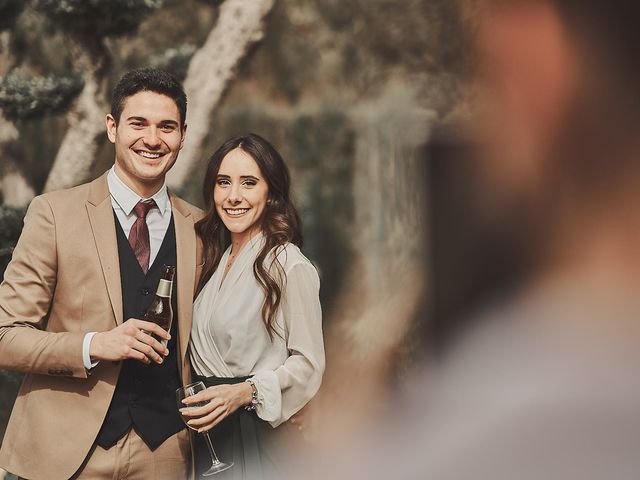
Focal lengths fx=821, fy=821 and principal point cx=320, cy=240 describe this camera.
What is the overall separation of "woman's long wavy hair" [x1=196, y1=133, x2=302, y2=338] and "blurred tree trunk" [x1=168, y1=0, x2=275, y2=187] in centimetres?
145

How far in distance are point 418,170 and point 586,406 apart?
130 cm

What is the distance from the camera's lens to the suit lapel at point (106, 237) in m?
2.15

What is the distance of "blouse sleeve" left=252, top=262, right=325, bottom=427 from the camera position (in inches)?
86.0

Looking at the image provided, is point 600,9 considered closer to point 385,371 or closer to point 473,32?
point 473,32

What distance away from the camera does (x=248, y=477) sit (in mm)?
2238

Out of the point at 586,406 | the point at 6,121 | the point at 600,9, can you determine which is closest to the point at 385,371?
the point at 586,406

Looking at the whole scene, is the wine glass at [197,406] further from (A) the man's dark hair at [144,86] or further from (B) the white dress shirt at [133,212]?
(A) the man's dark hair at [144,86]

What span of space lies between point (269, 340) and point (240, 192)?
432mm

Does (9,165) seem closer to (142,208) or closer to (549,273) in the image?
(142,208)

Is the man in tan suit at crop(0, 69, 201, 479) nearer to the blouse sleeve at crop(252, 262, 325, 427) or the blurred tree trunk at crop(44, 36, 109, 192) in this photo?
the blouse sleeve at crop(252, 262, 325, 427)

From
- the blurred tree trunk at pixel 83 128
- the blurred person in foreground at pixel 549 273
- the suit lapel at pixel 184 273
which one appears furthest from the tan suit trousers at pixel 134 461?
the blurred tree trunk at pixel 83 128

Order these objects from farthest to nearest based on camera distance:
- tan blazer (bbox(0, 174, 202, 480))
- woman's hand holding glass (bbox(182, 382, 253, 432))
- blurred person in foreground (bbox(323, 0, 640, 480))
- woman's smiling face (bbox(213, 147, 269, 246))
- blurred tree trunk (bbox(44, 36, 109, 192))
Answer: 1. blurred tree trunk (bbox(44, 36, 109, 192))
2. blurred person in foreground (bbox(323, 0, 640, 480))
3. woman's smiling face (bbox(213, 147, 269, 246))
4. tan blazer (bbox(0, 174, 202, 480))
5. woman's hand holding glass (bbox(182, 382, 253, 432))

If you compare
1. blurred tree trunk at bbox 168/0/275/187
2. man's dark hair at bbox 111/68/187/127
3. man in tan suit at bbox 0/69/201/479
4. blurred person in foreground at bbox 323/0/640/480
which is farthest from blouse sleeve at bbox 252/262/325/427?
blurred tree trunk at bbox 168/0/275/187

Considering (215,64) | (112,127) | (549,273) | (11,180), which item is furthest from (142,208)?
(549,273)
